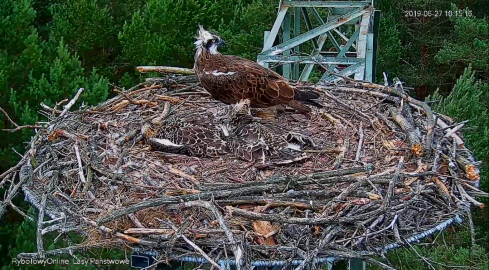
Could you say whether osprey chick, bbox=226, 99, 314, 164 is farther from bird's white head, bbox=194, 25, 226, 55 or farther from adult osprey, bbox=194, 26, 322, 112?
bird's white head, bbox=194, 25, 226, 55

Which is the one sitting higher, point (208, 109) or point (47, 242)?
point (208, 109)

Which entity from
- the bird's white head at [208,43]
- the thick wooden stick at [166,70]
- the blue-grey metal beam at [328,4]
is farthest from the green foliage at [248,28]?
the bird's white head at [208,43]

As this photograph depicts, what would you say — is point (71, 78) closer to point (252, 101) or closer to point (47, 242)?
point (47, 242)

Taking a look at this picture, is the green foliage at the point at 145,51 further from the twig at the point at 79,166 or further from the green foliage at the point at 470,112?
the twig at the point at 79,166

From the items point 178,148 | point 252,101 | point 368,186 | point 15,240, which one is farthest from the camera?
point 15,240

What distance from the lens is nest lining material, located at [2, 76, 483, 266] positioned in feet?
12.8

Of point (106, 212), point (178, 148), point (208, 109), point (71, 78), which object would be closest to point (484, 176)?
point (71, 78)

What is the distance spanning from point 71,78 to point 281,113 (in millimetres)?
5319

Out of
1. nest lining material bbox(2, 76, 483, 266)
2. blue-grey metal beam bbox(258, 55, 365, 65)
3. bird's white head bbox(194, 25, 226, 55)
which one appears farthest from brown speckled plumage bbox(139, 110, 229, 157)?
blue-grey metal beam bbox(258, 55, 365, 65)

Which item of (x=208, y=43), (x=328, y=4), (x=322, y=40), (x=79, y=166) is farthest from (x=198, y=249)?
(x=322, y=40)

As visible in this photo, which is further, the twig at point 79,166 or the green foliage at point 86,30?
the green foliage at point 86,30

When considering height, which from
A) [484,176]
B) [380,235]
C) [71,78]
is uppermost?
[380,235]

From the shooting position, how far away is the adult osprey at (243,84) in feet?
18.2

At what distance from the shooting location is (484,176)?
12.1 m
